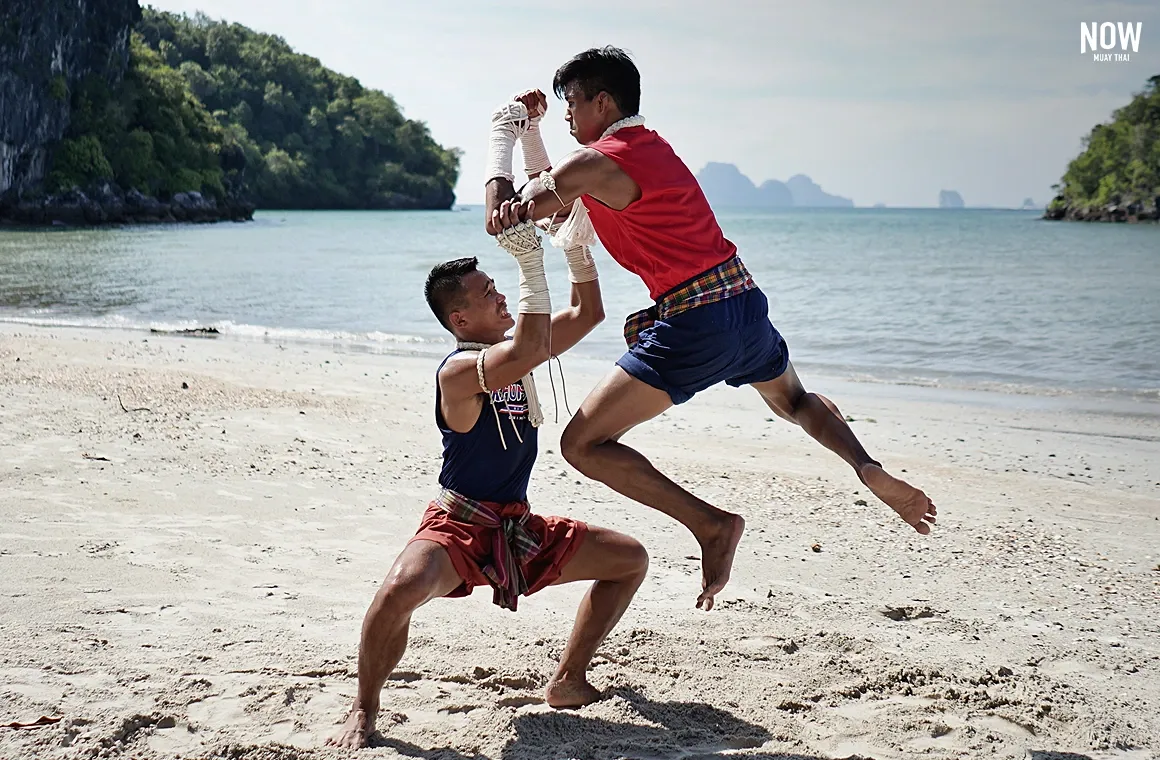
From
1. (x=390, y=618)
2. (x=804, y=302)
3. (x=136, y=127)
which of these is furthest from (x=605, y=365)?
(x=136, y=127)

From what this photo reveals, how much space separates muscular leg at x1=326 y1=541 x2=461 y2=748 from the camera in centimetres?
330

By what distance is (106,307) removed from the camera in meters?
18.8

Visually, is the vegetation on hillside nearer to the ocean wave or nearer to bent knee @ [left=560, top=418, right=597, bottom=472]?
A: the ocean wave

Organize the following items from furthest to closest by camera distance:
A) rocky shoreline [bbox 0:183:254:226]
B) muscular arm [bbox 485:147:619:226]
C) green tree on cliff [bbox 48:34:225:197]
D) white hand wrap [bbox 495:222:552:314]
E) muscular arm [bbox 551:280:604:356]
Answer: green tree on cliff [bbox 48:34:225:197]
rocky shoreline [bbox 0:183:254:226]
muscular arm [bbox 551:280:604:356]
muscular arm [bbox 485:147:619:226]
white hand wrap [bbox 495:222:552:314]

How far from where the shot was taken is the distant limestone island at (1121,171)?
79500mm

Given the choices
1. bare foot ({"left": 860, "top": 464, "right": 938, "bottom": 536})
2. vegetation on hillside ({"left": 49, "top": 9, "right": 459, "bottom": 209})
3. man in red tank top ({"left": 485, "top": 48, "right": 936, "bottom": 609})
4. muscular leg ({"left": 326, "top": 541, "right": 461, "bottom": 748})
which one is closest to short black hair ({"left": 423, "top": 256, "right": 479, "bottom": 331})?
man in red tank top ({"left": 485, "top": 48, "right": 936, "bottom": 609})

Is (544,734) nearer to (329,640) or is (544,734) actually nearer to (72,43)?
(329,640)

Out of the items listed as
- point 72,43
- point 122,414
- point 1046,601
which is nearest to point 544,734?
point 1046,601

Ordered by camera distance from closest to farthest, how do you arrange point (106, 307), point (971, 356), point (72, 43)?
point (971, 356), point (106, 307), point (72, 43)

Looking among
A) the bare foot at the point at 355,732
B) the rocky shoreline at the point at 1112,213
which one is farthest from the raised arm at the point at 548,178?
the rocky shoreline at the point at 1112,213

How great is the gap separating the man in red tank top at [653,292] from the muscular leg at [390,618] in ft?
2.14

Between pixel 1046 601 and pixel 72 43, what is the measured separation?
2945 inches

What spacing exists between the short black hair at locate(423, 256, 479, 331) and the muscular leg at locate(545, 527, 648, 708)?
2.96 ft

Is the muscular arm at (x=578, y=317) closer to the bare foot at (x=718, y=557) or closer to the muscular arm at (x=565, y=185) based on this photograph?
the muscular arm at (x=565, y=185)
